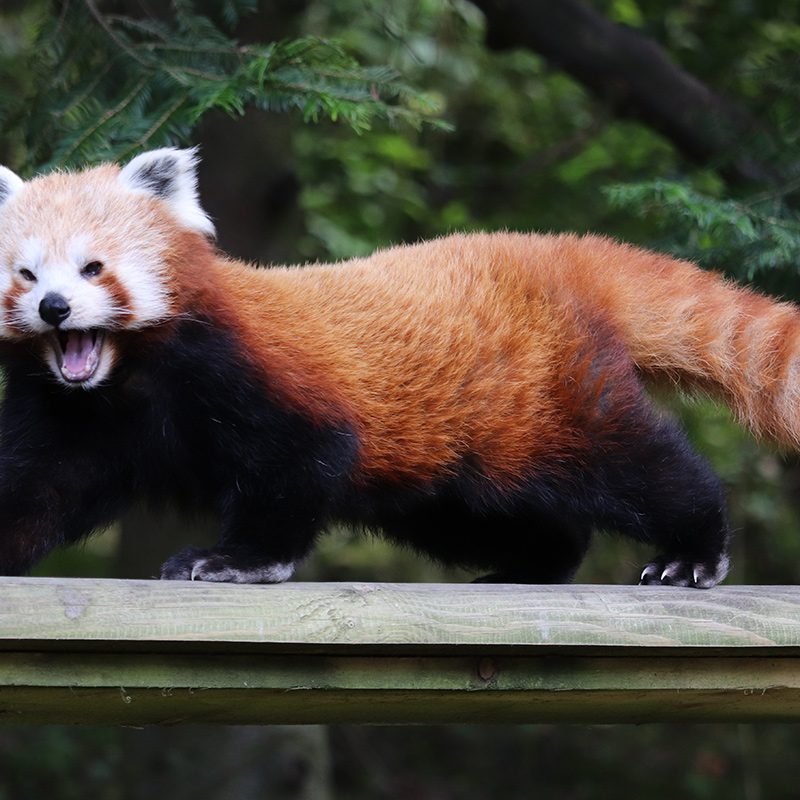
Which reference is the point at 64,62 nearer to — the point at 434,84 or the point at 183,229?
the point at 183,229

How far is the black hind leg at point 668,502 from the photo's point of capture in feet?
10.3

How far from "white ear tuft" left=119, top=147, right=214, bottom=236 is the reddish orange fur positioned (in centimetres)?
7

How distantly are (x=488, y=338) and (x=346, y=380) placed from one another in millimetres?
410

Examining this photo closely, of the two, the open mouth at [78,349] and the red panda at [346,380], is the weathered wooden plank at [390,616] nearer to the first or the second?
the red panda at [346,380]

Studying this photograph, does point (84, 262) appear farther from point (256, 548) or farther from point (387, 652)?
point (387, 652)

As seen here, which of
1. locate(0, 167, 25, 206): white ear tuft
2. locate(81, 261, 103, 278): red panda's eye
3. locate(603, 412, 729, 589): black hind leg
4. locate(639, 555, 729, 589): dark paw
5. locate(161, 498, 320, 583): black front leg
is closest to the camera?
locate(81, 261, 103, 278): red panda's eye

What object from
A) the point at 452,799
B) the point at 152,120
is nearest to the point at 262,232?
the point at 152,120

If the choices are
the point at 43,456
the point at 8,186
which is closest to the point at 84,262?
the point at 8,186

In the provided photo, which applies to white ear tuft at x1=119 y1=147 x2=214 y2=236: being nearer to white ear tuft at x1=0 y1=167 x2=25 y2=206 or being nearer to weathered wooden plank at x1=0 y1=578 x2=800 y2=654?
white ear tuft at x1=0 y1=167 x2=25 y2=206

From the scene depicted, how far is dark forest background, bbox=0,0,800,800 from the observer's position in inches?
148

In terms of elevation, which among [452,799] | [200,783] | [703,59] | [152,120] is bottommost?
[452,799]

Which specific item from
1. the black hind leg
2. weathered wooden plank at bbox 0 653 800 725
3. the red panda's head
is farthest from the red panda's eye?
the black hind leg

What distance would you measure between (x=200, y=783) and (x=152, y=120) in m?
2.80

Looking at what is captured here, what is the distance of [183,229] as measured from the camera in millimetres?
2881
